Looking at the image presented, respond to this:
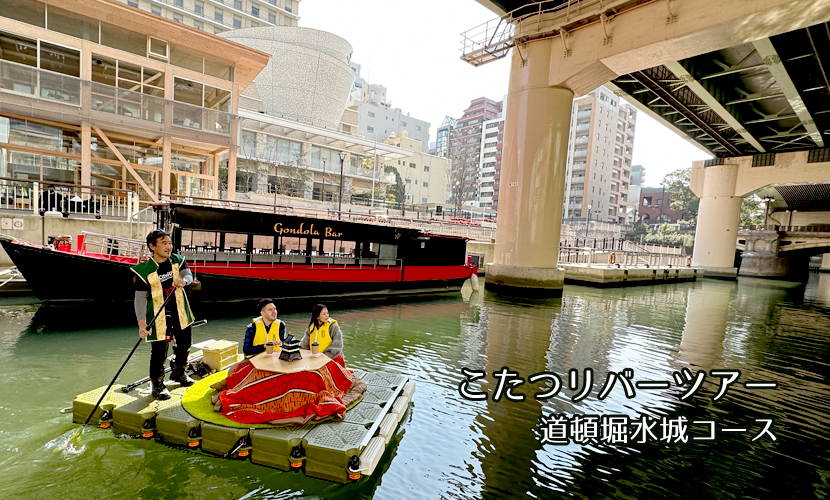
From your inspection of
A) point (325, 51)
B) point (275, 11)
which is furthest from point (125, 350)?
point (275, 11)

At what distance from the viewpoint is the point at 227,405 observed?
4566 mm

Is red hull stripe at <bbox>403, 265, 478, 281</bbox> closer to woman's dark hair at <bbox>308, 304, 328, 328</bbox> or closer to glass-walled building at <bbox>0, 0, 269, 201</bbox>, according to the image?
glass-walled building at <bbox>0, 0, 269, 201</bbox>

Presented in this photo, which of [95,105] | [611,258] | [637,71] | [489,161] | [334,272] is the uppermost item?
[489,161]

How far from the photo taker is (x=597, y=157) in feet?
228

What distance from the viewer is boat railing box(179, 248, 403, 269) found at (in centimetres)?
1260

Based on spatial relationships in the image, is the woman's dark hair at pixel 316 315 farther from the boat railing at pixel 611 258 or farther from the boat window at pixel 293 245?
the boat railing at pixel 611 258

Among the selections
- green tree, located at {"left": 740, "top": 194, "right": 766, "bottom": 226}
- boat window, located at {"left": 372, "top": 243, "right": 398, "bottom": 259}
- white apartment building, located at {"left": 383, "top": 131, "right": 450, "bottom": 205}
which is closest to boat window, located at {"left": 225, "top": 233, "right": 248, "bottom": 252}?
boat window, located at {"left": 372, "top": 243, "right": 398, "bottom": 259}

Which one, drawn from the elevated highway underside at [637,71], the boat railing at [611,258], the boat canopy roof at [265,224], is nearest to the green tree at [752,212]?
the boat railing at [611,258]

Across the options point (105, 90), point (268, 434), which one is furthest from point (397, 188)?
point (268, 434)

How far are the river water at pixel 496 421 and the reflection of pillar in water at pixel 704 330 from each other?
13 centimetres

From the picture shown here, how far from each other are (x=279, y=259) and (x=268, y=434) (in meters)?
10.4

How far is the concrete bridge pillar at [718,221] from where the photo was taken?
35031 millimetres

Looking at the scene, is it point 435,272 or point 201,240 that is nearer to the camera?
point 201,240

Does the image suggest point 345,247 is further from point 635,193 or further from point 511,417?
point 635,193
